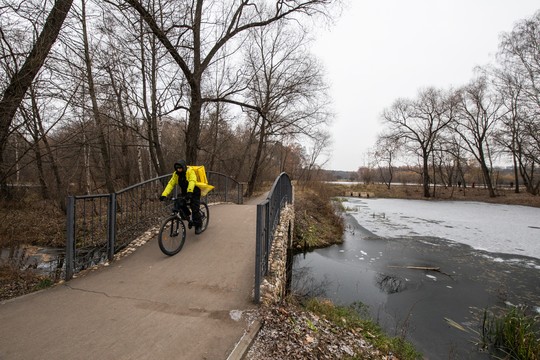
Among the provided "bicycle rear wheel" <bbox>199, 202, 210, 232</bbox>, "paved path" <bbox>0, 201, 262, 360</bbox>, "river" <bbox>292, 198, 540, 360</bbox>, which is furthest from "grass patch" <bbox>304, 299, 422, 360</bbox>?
"bicycle rear wheel" <bbox>199, 202, 210, 232</bbox>

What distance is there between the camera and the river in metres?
5.69

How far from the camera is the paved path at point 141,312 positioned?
264 cm

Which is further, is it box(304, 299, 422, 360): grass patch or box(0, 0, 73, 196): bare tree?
box(0, 0, 73, 196): bare tree

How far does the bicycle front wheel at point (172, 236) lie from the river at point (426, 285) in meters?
3.20

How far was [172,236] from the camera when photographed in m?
5.18

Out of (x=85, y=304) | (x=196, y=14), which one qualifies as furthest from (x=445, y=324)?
(x=196, y=14)

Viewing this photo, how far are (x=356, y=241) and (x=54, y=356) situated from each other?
40.1 feet

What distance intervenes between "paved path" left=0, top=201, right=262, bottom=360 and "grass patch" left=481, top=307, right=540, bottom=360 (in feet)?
16.0

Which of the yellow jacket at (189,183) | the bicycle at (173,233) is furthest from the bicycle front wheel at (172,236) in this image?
the yellow jacket at (189,183)

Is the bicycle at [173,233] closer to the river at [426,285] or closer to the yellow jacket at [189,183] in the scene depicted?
the yellow jacket at [189,183]

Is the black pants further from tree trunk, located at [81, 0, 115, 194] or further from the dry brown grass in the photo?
the dry brown grass

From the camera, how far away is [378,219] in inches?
734

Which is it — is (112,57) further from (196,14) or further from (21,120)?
(196,14)

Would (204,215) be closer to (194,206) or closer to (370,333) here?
(194,206)
